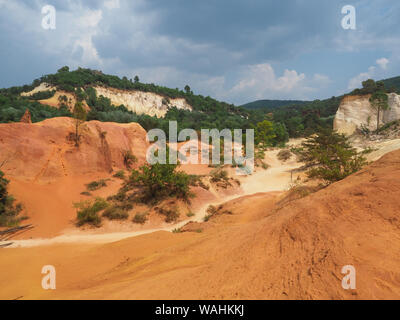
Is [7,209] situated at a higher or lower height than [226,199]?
higher

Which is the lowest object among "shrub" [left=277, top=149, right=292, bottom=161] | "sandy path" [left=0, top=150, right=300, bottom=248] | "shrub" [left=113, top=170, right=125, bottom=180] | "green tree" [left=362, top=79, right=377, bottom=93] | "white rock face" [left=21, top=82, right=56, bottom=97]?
"sandy path" [left=0, top=150, right=300, bottom=248]

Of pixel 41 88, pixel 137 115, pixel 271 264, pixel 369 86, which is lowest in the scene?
pixel 271 264

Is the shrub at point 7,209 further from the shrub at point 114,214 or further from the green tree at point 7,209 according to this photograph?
the shrub at point 114,214

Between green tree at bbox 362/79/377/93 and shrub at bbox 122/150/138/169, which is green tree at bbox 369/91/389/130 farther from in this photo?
shrub at bbox 122/150/138/169

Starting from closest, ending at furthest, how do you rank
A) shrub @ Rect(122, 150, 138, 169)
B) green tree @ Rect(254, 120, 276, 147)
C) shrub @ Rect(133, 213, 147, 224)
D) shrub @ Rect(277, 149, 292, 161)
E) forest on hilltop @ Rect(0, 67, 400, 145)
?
shrub @ Rect(133, 213, 147, 224) < shrub @ Rect(122, 150, 138, 169) < shrub @ Rect(277, 149, 292, 161) < forest on hilltop @ Rect(0, 67, 400, 145) < green tree @ Rect(254, 120, 276, 147)

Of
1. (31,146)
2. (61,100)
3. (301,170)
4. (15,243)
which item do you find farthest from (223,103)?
(15,243)

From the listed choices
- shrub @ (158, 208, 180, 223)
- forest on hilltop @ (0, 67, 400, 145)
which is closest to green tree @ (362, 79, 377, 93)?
forest on hilltop @ (0, 67, 400, 145)

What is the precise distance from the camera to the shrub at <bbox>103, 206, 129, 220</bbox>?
9156 mm

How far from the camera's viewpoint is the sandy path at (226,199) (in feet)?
24.2

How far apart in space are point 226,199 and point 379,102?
32822 millimetres

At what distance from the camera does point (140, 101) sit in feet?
178

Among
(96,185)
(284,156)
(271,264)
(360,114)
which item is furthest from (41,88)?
(360,114)

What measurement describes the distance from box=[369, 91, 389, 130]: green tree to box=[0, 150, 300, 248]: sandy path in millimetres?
18959

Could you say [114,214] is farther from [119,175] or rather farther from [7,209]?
[119,175]
